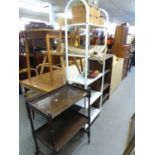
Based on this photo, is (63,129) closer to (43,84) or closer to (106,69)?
(43,84)

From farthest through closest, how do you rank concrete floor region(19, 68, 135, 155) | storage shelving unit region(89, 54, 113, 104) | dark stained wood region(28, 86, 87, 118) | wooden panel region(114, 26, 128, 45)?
wooden panel region(114, 26, 128, 45)
storage shelving unit region(89, 54, 113, 104)
concrete floor region(19, 68, 135, 155)
dark stained wood region(28, 86, 87, 118)

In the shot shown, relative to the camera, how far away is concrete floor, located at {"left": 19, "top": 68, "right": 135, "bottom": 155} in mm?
1696

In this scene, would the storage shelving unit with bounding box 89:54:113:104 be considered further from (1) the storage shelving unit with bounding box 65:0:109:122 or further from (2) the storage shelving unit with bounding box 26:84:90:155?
(2) the storage shelving unit with bounding box 26:84:90:155

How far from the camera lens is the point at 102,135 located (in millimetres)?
1947

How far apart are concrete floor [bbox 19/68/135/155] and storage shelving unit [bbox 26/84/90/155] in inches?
7.6

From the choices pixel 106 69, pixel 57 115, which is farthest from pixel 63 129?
pixel 106 69

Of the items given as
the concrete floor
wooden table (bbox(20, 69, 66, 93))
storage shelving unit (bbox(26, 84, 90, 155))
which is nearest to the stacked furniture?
the concrete floor

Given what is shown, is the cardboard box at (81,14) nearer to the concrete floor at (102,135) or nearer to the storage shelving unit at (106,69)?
the storage shelving unit at (106,69)

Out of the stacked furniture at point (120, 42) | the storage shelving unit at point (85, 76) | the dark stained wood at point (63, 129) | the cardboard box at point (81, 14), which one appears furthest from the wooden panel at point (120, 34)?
the dark stained wood at point (63, 129)

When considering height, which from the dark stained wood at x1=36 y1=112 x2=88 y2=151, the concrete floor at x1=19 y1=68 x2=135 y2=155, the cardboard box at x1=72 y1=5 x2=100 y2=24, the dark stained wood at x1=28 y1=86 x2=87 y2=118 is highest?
the cardboard box at x1=72 y1=5 x2=100 y2=24
